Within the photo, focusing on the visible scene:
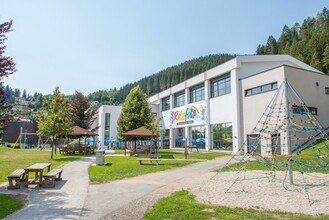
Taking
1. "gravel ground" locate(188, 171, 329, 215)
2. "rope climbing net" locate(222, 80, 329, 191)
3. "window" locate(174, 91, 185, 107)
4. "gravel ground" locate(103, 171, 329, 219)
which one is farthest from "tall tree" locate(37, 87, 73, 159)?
"window" locate(174, 91, 185, 107)

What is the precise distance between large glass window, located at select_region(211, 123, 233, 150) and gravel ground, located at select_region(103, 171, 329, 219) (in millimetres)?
21241

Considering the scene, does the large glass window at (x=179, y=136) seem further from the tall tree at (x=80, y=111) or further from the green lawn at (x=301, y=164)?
the green lawn at (x=301, y=164)

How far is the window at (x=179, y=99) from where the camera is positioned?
44.4 meters

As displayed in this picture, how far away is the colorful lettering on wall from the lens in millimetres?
36781

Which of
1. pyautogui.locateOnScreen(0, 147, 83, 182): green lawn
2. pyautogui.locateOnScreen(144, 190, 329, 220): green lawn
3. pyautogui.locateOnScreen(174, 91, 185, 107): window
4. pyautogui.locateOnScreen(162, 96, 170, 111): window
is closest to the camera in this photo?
pyautogui.locateOnScreen(144, 190, 329, 220): green lawn

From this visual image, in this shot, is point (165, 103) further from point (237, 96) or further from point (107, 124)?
point (237, 96)

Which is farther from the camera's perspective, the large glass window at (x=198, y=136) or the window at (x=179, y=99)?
the window at (x=179, y=99)

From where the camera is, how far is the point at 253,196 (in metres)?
7.75

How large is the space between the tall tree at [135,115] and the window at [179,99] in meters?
11.9

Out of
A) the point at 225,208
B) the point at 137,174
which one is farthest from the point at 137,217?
the point at 137,174

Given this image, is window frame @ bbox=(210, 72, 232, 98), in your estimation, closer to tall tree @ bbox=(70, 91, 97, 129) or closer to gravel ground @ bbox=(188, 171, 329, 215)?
tall tree @ bbox=(70, 91, 97, 129)

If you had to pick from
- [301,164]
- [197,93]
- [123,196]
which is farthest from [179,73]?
[123,196]

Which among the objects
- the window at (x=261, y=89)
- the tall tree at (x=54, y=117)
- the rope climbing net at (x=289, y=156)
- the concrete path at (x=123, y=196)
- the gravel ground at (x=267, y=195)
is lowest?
the concrete path at (x=123, y=196)

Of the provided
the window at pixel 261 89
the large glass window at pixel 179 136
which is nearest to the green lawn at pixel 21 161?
the window at pixel 261 89
